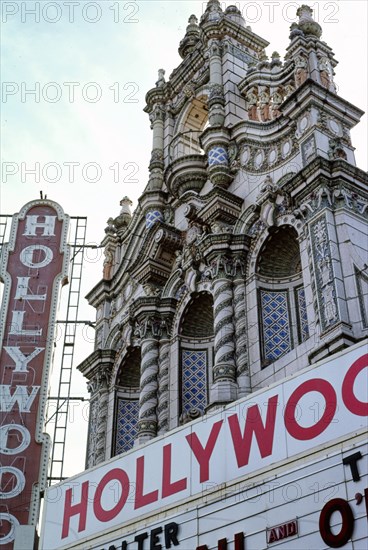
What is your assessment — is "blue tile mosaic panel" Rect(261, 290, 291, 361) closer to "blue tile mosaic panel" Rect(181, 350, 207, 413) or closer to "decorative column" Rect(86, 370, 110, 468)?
"blue tile mosaic panel" Rect(181, 350, 207, 413)

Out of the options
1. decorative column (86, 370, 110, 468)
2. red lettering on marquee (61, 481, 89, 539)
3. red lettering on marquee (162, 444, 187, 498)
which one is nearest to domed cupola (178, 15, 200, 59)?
decorative column (86, 370, 110, 468)

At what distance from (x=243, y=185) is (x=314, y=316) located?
556 cm

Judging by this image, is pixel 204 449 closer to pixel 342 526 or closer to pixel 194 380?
pixel 342 526

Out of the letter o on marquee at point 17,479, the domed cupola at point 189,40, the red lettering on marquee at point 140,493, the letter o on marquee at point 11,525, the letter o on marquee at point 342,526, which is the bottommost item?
the letter o on marquee at point 342,526

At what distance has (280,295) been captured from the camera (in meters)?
18.7

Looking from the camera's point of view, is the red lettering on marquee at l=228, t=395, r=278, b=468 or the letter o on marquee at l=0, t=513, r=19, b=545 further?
the letter o on marquee at l=0, t=513, r=19, b=545

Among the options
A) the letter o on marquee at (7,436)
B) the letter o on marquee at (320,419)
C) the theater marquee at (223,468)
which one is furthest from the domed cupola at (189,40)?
the letter o on marquee at (320,419)

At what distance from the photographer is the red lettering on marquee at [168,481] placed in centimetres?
1233

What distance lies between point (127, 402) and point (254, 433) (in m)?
11.3

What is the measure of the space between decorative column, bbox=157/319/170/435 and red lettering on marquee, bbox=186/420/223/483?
6722 millimetres

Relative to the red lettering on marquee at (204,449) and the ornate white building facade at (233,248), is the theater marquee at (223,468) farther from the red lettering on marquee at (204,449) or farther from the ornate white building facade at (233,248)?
the ornate white building facade at (233,248)

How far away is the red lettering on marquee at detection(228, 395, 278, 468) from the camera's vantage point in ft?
37.6

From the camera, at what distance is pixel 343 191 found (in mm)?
17250

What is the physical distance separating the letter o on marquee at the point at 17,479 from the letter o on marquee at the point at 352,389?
405 inches
